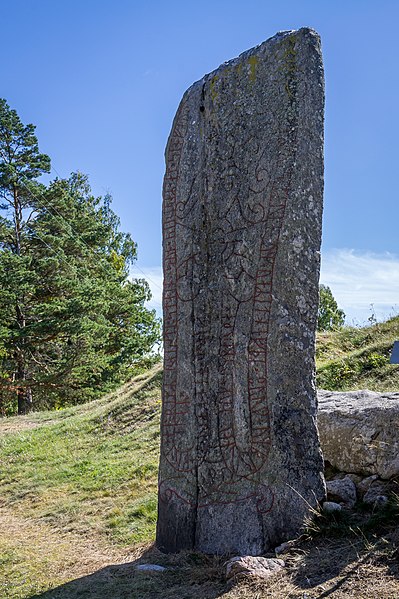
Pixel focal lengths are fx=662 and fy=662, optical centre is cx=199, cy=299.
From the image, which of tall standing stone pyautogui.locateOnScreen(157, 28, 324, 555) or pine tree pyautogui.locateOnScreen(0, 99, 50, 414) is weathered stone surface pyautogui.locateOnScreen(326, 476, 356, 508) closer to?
tall standing stone pyautogui.locateOnScreen(157, 28, 324, 555)

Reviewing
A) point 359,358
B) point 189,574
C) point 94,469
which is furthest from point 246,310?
point 359,358

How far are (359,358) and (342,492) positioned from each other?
4.82 meters

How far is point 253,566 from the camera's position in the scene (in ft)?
14.6

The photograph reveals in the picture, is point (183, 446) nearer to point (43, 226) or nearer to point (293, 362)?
point (293, 362)

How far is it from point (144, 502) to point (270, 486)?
8.08ft

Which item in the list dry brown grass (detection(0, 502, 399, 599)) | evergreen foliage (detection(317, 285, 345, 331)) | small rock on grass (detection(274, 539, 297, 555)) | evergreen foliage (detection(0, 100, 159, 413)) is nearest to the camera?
dry brown grass (detection(0, 502, 399, 599))

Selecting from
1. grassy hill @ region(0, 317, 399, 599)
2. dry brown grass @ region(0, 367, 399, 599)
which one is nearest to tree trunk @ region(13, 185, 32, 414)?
grassy hill @ region(0, 317, 399, 599)

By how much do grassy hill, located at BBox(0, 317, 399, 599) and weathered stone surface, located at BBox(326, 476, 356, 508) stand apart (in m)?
0.44

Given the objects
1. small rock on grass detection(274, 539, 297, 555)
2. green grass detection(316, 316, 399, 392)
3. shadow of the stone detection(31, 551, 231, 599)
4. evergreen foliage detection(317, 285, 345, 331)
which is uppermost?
evergreen foliage detection(317, 285, 345, 331)

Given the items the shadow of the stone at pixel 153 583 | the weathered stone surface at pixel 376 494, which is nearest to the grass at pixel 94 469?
the shadow of the stone at pixel 153 583

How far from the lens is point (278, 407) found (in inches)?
201

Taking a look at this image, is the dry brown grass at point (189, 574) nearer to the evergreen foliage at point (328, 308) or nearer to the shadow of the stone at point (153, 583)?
the shadow of the stone at point (153, 583)

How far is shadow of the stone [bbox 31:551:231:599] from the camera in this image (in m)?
4.45

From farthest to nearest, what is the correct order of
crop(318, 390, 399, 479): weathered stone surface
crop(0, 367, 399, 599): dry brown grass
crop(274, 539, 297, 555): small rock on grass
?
crop(318, 390, 399, 479): weathered stone surface
crop(274, 539, 297, 555): small rock on grass
crop(0, 367, 399, 599): dry brown grass
